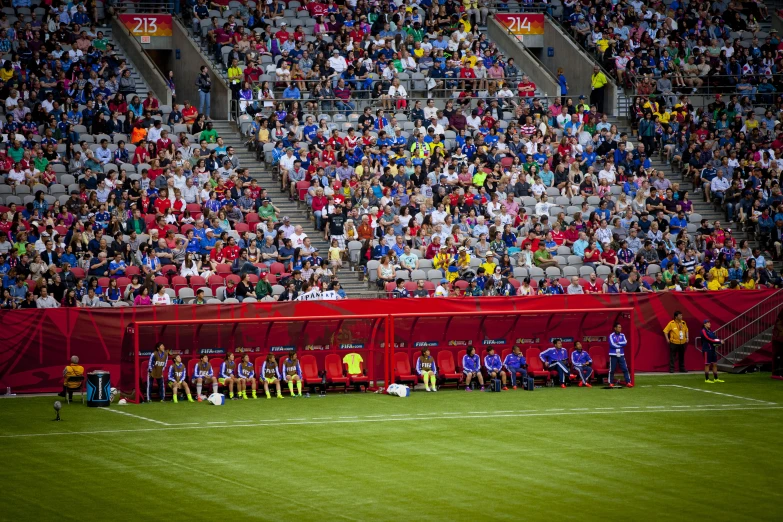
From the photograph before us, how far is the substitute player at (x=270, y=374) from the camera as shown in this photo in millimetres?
28688

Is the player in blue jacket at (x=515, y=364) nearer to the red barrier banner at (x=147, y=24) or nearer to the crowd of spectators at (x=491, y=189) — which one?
the crowd of spectators at (x=491, y=189)

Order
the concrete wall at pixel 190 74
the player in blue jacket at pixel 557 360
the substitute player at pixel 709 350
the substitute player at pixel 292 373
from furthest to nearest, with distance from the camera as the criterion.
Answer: the concrete wall at pixel 190 74 < the substitute player at pixel 709 350 < the player in blue jacket at pixel 557 360 < the substitute player at pixel 292 373

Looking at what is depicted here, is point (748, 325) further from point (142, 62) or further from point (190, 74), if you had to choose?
point (142, 62)

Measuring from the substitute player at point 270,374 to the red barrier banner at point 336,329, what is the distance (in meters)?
0.95

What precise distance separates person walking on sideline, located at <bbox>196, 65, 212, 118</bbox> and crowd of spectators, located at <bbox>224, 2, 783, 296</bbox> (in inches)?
73.0

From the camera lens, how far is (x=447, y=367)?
30703 mm

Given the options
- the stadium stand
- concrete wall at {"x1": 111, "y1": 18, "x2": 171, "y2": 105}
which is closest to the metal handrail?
the stadium stand

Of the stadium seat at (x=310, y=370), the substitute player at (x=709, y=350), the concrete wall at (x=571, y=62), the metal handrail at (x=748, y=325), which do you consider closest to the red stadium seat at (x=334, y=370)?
the stadium seat at (x=310, y=370)

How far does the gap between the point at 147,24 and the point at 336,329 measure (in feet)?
55.7

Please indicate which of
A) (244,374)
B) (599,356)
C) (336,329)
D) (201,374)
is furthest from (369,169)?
(201,374)

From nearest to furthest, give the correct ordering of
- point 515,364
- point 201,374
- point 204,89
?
point 201,374, point 515,364, point 204,89

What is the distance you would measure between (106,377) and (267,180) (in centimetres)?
1186

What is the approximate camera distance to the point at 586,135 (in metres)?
40.6

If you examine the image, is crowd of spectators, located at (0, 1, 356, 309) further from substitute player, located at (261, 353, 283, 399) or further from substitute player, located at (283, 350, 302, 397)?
substitute player, located at (283, 350, 302, 397)
